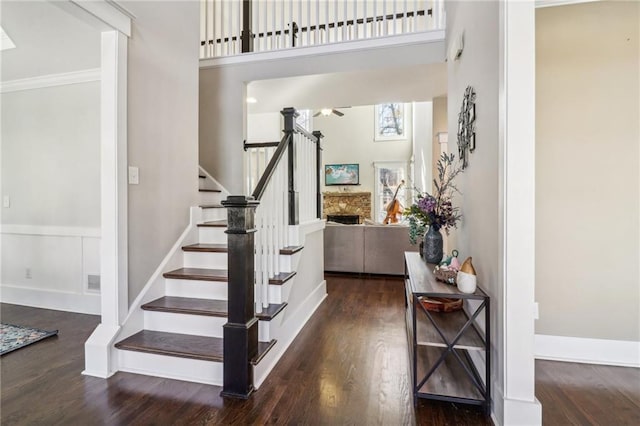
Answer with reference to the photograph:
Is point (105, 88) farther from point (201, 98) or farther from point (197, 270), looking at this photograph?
point (201, 98)

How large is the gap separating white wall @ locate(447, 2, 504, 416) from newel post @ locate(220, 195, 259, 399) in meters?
1.28

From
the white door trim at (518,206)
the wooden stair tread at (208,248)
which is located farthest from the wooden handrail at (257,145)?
the white door trim at (518,206)

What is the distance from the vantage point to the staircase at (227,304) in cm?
179

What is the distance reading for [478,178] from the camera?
1897mm

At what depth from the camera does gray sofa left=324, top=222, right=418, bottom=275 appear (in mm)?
4457

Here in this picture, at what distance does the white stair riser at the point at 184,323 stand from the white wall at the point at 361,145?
27.7 ft

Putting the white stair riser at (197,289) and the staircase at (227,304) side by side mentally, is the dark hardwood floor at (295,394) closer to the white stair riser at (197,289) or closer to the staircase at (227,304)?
the staircase at (227,304)

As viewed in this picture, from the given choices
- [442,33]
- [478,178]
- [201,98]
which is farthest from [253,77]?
[478,178]

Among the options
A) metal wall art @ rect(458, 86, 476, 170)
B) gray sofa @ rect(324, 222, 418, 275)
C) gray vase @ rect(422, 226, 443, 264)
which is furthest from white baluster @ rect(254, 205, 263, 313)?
gray sofa @ rect(324, 222, 418, 275)

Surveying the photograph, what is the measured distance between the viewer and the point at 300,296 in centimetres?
279

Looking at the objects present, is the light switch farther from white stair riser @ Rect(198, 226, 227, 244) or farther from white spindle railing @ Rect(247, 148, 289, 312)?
white spindle railing @ Rect(247, 148, 289, 312)

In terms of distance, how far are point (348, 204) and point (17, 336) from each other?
854 cm

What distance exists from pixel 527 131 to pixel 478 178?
0.54m

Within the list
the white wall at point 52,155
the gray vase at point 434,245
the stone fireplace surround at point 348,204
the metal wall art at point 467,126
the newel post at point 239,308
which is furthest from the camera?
the stone fireplace surround at point 348,204
